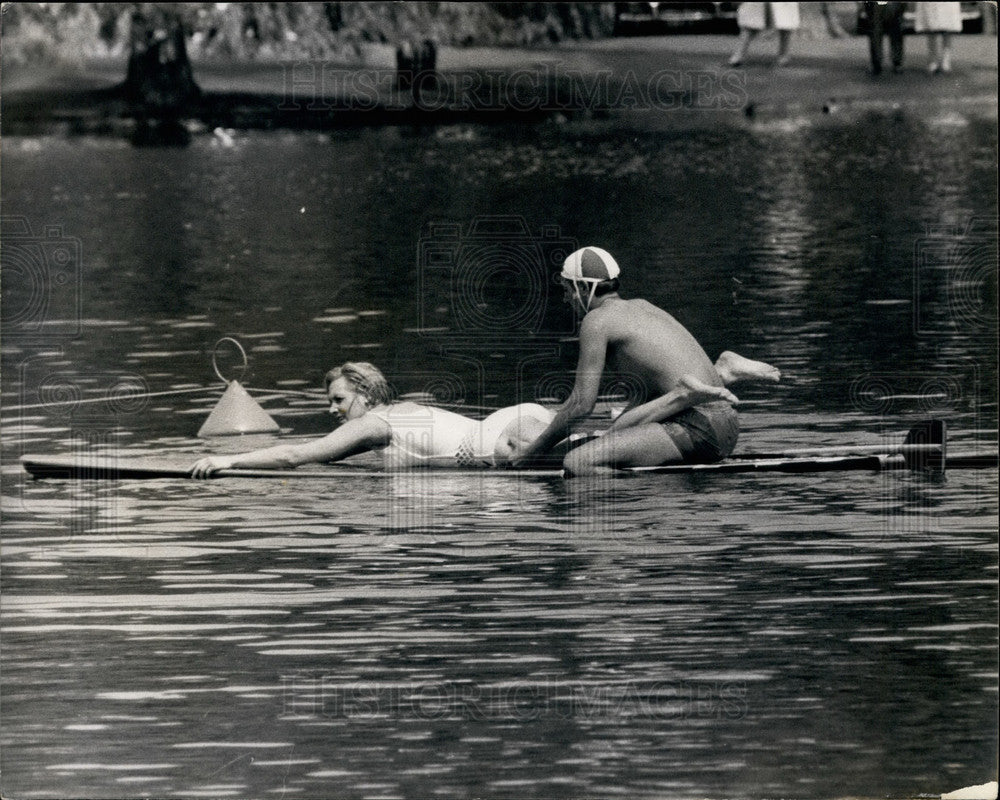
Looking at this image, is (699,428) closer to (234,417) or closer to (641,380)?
(641,380)

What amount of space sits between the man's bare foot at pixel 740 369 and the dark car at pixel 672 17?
13.1m

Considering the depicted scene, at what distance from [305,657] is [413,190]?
16.2m

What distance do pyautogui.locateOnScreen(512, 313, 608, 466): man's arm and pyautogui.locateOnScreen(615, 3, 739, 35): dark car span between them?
1367 cm

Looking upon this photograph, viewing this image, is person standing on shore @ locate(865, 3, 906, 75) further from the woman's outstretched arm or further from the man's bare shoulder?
the woman's outstretched arm

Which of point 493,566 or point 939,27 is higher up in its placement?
point 939,27

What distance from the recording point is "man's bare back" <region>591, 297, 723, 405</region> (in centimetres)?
1061

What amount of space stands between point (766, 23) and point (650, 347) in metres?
17.1

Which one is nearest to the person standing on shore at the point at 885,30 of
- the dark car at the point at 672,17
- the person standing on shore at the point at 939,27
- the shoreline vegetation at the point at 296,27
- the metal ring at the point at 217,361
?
the person standing on shore at the point at 939,27

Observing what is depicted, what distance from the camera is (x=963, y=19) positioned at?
88.3 ft

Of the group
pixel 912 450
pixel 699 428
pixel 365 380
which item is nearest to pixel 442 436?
pixel 365 380

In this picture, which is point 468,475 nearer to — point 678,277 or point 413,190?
point 678,277

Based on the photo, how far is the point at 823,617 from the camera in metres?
8.59

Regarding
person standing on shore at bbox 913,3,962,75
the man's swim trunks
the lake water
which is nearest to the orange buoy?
the lake water

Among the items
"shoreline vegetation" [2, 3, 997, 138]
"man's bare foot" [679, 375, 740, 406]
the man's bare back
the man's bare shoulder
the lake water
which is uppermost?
"shoreline vegetation" [2, 3, 997, 138]
